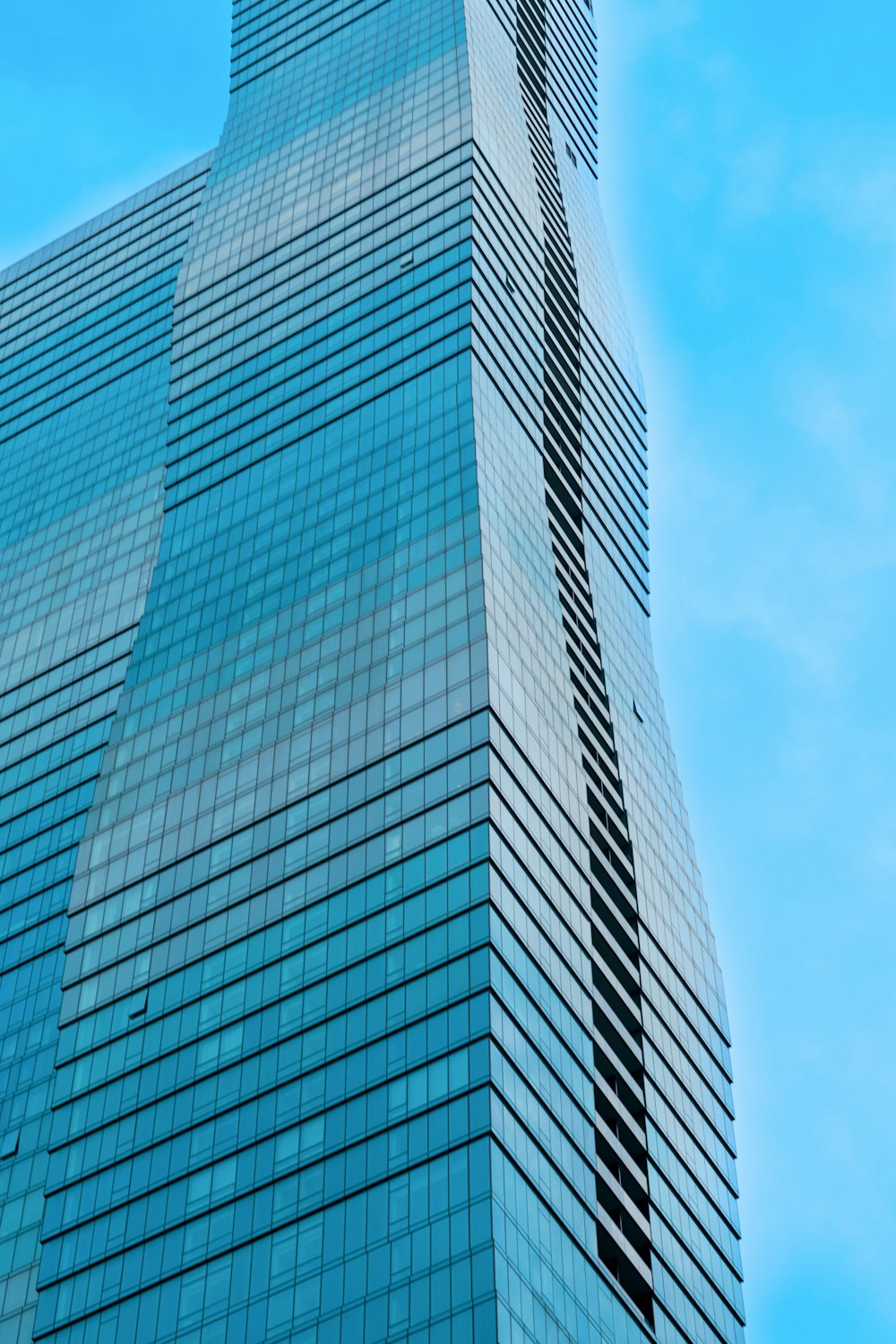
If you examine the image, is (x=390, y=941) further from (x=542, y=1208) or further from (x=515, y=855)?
(x=542, y=1208)

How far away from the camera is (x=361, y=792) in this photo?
96.4 meters

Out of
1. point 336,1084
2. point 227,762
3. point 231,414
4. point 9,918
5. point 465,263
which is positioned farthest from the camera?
point 231,414

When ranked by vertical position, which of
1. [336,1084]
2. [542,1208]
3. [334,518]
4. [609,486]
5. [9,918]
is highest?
[609,486]

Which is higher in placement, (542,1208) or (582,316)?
(582,316)

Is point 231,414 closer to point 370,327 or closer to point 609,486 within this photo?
point 370,327

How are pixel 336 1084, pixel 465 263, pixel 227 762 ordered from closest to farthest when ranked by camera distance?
1. pixel 336 1084
2. pixel 227 762
3. pixel 465 263

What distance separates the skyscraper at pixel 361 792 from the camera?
82.4 m

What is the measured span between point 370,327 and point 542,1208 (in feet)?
216

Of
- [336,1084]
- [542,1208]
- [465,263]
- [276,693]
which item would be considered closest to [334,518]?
[276,693]

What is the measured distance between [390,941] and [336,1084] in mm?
6981

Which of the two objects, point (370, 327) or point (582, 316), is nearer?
point (370, 327)

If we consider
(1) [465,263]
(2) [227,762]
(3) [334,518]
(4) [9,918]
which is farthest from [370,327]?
(4) [9,918]

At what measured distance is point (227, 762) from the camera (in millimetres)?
105000

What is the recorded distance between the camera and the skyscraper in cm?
8244
